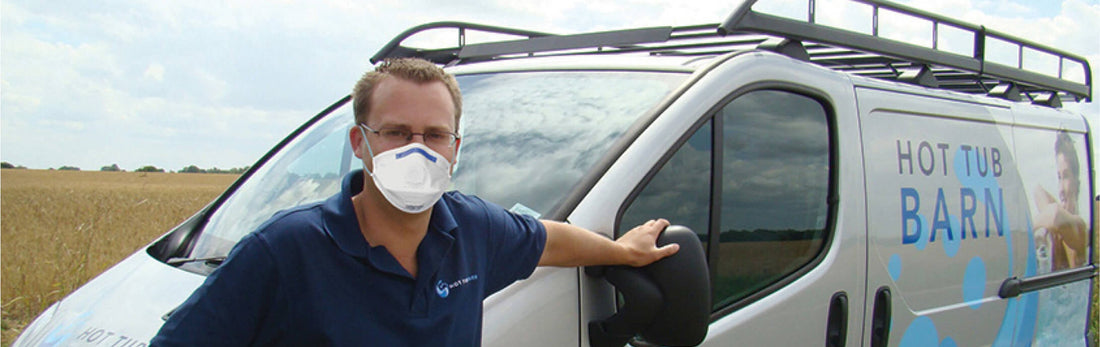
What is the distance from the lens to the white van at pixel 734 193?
2236 mm

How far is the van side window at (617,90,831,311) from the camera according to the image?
8.29 feet

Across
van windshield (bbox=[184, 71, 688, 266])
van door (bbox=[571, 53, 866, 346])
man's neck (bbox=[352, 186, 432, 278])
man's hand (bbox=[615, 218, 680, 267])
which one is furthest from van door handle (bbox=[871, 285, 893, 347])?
man's neck (bbox=[352, 186, 432, 278])

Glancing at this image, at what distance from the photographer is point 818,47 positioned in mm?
4039

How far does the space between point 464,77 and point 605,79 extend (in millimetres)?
586

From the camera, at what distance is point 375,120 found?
Result: 5.78 ft

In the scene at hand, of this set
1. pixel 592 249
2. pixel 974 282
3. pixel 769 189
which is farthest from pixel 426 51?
pixel 974 282

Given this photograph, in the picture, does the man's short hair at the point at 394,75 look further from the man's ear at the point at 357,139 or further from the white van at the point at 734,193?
the white van at the point at 734,193

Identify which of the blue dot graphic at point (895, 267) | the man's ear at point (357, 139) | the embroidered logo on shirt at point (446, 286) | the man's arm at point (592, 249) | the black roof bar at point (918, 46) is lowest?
the blue dot graphic at point (895, 267)

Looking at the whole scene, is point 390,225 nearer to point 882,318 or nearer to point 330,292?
point 330,292

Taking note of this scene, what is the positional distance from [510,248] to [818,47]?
101 inches

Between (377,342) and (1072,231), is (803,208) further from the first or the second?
(1072,231)

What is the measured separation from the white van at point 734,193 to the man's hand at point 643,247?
0.04 metres

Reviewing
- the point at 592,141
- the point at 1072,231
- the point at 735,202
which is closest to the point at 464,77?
→ the point at 592,141

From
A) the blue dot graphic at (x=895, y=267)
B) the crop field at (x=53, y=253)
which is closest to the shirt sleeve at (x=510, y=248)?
the blue dot graphic at (x=895, y=267)
